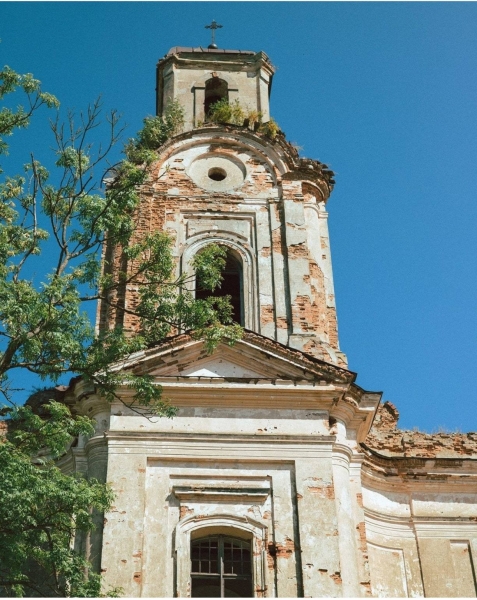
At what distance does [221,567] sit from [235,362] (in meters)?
2.82

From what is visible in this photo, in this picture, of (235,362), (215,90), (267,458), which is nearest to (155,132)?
(215,90)

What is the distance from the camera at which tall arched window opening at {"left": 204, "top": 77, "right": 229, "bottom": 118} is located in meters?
19.0

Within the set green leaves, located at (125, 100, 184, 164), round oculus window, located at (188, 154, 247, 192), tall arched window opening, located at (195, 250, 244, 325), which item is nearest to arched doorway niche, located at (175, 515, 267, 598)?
tall arched window opening, located at (195, 250, 244, 325)

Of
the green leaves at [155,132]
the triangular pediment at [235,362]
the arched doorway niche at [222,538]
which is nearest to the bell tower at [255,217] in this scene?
the green leaves at [155,132]

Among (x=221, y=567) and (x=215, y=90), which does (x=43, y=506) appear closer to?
(x=221, y=567)

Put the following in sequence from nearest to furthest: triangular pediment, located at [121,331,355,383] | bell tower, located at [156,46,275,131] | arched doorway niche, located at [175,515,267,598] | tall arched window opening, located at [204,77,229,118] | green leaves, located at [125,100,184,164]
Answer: arched doorway niche, located at [175,515,267,598] → triangular pediment, located at [121,331,355,383] → green leaves, located at [125,100,184,164] → bell tower, located at [156,46,275,131] → tall arched window opening, located at [204,77,229,118]

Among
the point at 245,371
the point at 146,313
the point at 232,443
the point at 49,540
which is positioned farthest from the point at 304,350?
the point at 49,540

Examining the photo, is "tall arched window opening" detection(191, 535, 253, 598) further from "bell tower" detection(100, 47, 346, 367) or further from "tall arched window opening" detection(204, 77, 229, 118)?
"tall arched window opening" detection(204, 77, 229, 118)

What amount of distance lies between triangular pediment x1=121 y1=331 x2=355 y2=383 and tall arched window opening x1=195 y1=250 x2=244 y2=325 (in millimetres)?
2405

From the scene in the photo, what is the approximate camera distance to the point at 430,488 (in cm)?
1384

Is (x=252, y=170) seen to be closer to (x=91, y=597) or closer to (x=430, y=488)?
(x=430, y=488)

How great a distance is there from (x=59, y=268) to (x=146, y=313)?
1.20 meters

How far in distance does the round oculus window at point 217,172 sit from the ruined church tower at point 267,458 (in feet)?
1.07

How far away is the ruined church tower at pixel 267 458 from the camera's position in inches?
450
